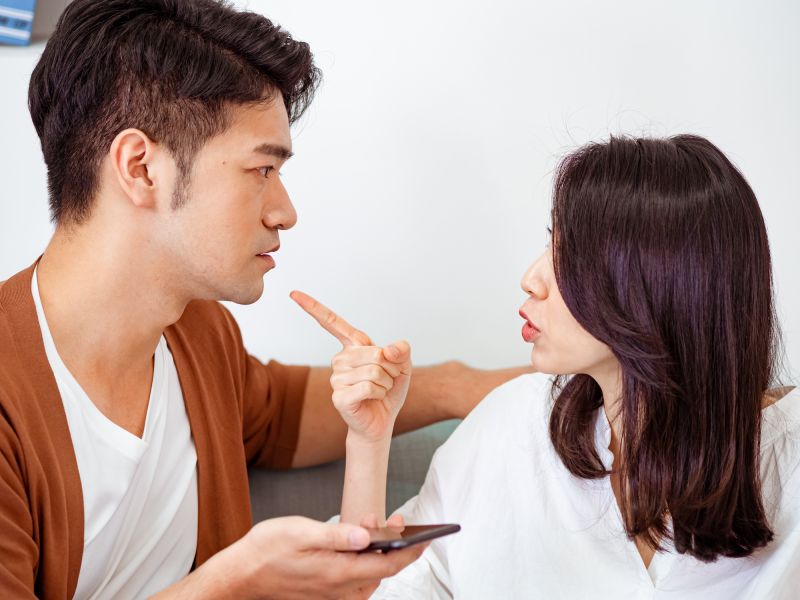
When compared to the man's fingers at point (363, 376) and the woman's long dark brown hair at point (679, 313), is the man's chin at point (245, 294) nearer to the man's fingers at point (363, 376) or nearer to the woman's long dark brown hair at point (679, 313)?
the man's fingers at point (363, 376)

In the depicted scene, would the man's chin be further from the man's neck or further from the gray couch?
the gray couch

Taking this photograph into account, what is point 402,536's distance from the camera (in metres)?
1.07

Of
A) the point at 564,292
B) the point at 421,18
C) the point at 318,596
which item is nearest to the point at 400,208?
the point at 421,18

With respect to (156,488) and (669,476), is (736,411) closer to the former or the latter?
(669,476)

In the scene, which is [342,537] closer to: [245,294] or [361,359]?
[361,359]

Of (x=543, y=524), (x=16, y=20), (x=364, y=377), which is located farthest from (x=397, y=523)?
(x=16, y=20)

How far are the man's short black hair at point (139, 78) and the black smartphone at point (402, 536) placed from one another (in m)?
0.58

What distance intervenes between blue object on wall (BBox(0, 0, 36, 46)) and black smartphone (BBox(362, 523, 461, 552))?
1.14 metres

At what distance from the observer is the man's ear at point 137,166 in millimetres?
1285

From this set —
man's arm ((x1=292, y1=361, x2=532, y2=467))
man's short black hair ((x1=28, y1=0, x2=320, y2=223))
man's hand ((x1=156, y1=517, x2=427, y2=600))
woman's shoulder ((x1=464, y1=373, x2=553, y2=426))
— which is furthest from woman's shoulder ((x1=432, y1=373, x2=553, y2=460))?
man's short black hair ((x1=28, y1=0, x2=320, y2=223))

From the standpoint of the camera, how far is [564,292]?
1.26 m

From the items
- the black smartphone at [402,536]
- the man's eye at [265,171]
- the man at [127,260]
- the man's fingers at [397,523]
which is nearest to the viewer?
the black smartphone at [402,536]

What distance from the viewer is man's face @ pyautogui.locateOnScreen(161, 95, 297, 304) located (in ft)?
4.36

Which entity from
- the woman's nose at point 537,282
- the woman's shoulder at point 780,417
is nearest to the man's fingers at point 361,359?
the woman's nose at point 537,282
